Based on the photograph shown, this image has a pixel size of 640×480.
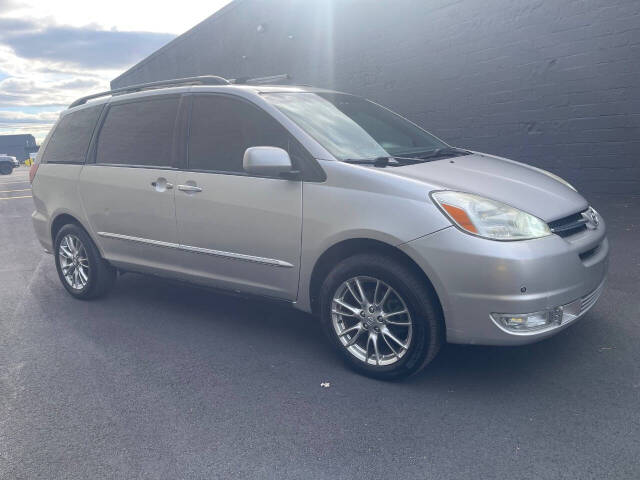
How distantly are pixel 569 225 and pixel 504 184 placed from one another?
0.44 metres

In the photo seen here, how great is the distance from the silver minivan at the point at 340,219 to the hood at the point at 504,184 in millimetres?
16

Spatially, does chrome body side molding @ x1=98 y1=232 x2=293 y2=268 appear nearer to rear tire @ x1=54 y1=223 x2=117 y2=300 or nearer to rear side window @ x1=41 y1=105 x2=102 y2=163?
rear tire @ x1=54 y1=223 x2=117 y2=300

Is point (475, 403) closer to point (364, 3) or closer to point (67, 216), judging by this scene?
point (67, 216)

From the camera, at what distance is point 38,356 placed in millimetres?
4191

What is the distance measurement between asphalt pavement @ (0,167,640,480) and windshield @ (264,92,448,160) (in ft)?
4.61

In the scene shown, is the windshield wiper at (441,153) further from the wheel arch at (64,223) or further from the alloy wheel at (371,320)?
the wheel arch at (64,223)

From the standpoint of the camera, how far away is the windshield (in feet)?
12.9

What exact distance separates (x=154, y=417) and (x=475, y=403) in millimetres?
1747

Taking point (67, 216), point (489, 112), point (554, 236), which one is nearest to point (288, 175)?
point (554, 236)

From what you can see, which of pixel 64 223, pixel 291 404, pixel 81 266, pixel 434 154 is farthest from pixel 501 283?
pixel 64 223

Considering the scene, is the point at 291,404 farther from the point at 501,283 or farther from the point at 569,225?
A: the point at 569,225

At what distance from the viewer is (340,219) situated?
11.6 ft

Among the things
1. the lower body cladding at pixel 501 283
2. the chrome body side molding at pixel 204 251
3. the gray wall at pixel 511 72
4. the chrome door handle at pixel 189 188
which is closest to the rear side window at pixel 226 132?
the chrome door handle at pixel 189 188

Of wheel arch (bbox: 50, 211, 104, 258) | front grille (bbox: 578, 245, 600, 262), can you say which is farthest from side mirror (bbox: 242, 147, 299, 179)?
wheel arch (bbox: 50, 211, 104, 258)
